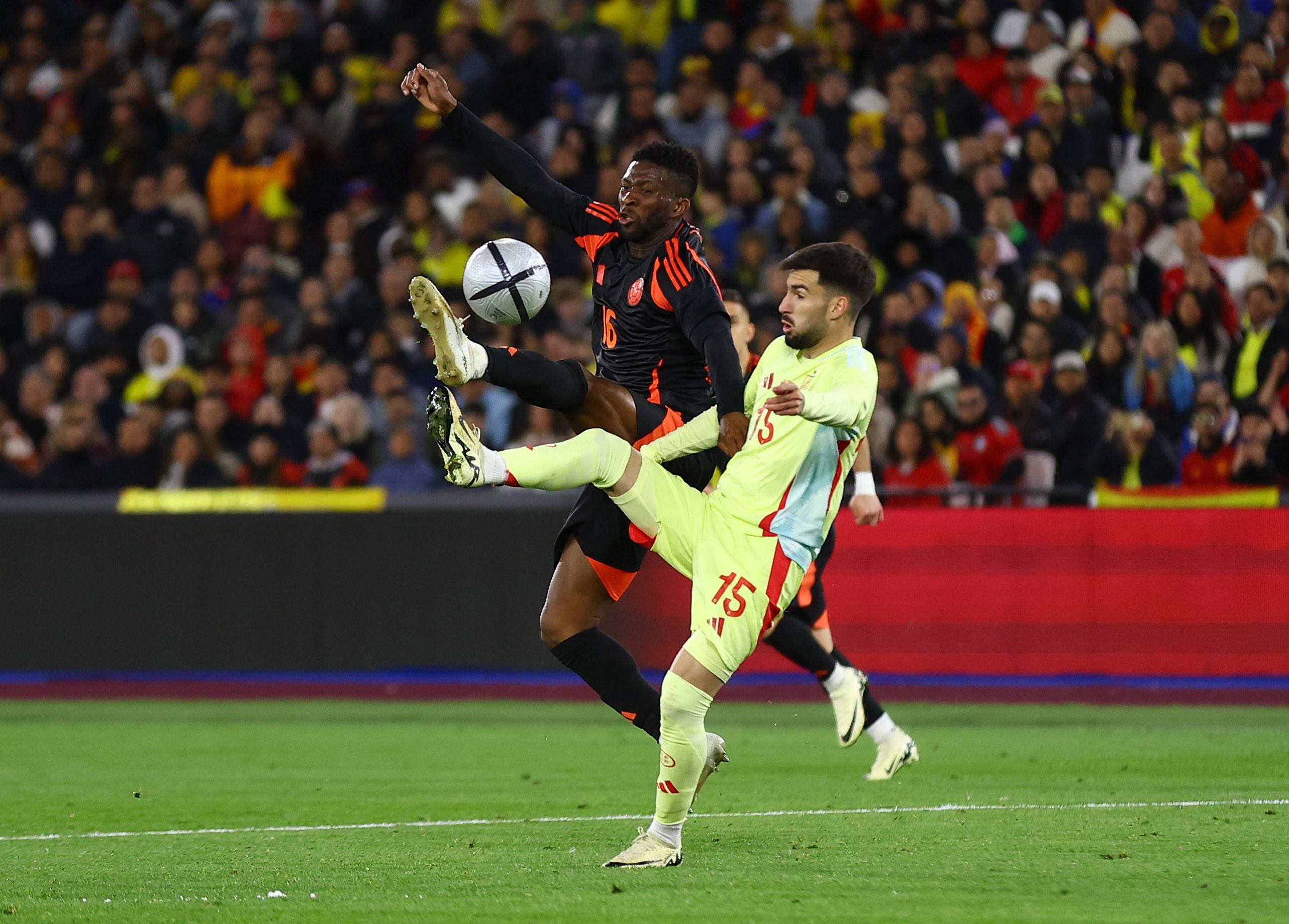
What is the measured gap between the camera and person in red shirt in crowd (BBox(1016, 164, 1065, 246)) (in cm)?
1418

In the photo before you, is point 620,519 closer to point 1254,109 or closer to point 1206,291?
point 1206,291

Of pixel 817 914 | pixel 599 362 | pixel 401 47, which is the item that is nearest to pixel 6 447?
pixel 401 47

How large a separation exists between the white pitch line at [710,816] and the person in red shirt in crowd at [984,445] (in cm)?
512

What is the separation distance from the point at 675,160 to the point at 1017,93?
880cm

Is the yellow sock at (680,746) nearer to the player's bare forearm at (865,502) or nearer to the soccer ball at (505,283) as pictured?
the player's bare forearm at (865,502)

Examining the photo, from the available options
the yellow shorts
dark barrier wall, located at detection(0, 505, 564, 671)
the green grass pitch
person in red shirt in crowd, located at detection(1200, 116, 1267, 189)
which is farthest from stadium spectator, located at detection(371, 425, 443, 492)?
the yellow shorts

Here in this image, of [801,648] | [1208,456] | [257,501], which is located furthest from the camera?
[257,501]

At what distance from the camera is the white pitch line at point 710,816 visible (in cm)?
718

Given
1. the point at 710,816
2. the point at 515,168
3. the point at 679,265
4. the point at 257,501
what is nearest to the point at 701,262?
the point at 679,265

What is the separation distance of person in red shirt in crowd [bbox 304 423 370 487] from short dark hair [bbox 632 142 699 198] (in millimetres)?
7285

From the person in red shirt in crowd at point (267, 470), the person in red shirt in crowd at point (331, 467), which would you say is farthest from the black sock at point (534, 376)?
the person in red shirt in crowd at point (267, 470)

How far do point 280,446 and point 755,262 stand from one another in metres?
4.05

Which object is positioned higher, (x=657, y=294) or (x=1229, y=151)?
(x=1229, y=151)

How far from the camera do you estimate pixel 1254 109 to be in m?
14.0
